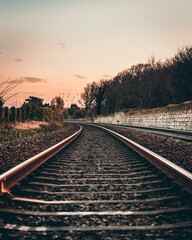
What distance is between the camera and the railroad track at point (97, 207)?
189 centimetres

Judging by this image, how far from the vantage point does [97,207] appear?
8.13 ft

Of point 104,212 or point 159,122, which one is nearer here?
point 104,212

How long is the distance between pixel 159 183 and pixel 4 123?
11848mm

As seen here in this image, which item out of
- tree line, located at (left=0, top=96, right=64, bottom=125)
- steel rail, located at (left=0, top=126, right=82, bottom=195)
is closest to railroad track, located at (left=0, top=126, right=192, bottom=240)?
steel rail, located at (left=0, top=126, right=82, bottom=195)

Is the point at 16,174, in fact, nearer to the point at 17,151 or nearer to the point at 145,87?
the point at 17,151

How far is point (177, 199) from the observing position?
2.58 meters

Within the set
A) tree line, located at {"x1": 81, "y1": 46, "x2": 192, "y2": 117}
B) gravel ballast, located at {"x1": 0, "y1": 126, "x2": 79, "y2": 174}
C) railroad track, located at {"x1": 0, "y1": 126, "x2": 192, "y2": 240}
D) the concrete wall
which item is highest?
tree line, located at {"x1": 81, "y1": 46, "x2": 192, "y2": 117}

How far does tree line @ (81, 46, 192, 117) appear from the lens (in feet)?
91.7

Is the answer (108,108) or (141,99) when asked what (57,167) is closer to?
(141,99)

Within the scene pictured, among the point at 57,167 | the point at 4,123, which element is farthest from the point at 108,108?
the point at 57,167

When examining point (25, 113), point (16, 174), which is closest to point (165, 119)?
point (25, 113)

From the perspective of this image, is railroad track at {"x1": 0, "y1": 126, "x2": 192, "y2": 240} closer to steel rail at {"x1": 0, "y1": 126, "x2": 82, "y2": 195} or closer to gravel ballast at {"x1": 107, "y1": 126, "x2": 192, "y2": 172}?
steel rail at {"x1": 0, "y1": 126, "x2": 82, "y2": 195}

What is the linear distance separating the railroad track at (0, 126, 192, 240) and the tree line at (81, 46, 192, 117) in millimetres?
26118

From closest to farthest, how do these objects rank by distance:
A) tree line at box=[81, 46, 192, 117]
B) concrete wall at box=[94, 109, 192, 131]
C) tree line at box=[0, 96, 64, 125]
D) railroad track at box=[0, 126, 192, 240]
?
1. railroad track at box=[0, 126, 192, 240]
2. tree line at box=[0, 96, 64, 125]
3. concrete wall at box=[94, 109, 192, 131]
4. tree line at box=[81, 46, 192, 117]
